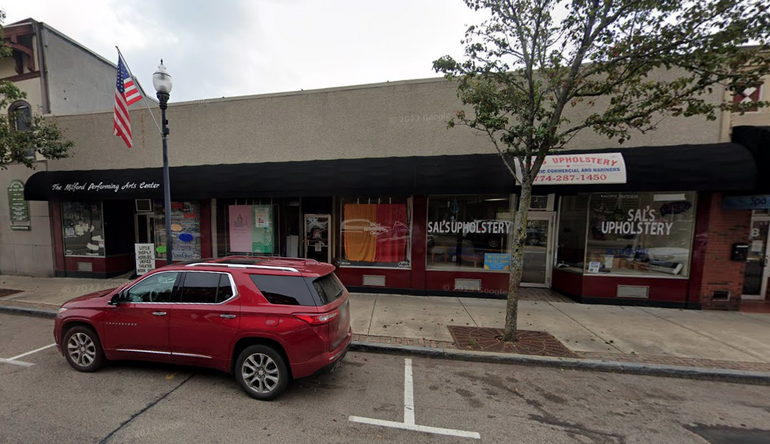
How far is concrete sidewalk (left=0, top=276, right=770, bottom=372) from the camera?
488cm

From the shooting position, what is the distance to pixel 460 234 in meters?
8.16

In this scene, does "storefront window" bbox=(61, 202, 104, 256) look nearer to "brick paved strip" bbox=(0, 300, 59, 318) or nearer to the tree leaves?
"brick paved strip" bbox=(0, 300, 59, 318)

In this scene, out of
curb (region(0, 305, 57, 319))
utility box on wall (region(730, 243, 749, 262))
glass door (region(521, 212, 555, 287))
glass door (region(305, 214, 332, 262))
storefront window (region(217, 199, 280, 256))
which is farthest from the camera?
glass door (region(305, 214, 332, 262))

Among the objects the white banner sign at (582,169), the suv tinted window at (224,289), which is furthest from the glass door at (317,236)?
the white banner sign at (582,169)

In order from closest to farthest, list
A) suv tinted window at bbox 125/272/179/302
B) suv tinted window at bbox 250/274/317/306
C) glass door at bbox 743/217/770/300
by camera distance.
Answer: suv tinted window at bbox 250/274/317/306 < suv tinted window at bbox 125/272/179/302 < glass door at bbox 743/217/770/300

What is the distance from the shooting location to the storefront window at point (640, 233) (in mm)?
7241

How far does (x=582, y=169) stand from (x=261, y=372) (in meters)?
7.35

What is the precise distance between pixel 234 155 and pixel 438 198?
20.2 ft

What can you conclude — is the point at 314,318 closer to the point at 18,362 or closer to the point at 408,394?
the point at 408,394

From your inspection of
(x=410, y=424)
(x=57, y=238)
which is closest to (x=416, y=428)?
(x=410, y=424)

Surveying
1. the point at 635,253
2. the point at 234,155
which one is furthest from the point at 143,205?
the point at 635,253

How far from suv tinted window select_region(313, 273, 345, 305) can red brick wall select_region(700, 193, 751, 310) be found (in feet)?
28.8

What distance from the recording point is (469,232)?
8133 mm

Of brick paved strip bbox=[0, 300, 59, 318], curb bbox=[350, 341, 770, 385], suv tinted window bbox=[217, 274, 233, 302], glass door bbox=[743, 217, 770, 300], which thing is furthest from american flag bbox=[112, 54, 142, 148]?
→ glass door bbox=[743, 217, 770, 300]
